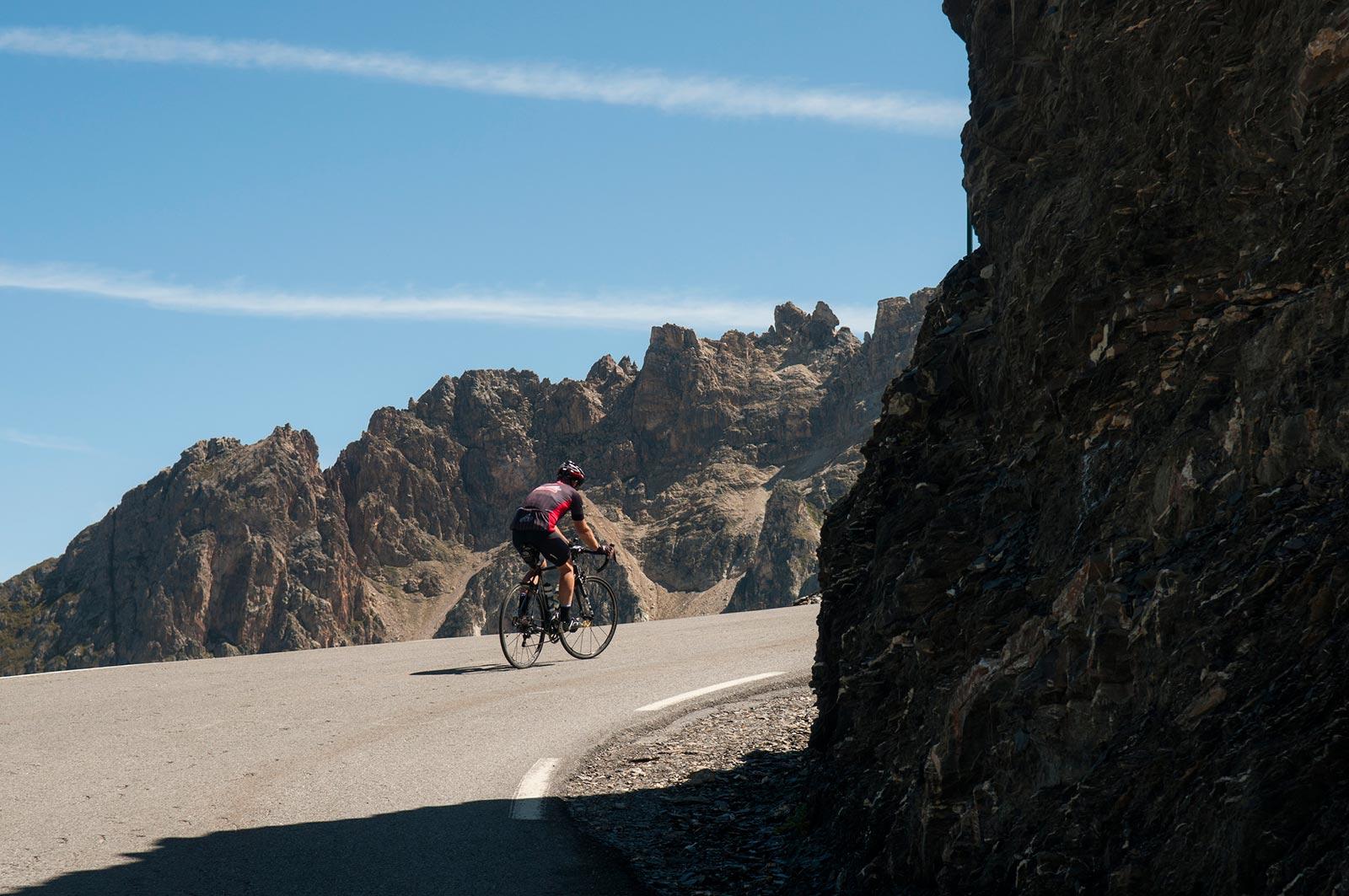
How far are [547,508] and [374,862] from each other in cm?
710

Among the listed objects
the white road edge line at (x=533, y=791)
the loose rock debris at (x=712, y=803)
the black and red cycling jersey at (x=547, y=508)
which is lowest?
the loose rock debris at (x=712, y=803)

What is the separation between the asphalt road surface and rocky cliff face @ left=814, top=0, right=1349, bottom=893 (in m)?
1.95

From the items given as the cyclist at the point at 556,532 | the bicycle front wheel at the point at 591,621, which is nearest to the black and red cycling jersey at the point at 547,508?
the cyclist at the point at 556,532

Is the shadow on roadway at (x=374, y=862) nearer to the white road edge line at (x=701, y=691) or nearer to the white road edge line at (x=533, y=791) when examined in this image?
the white road edge line at (x=533, y=791)

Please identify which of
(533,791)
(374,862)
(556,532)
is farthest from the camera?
(556,532)

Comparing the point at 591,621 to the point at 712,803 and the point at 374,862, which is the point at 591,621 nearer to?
the point at 712,803

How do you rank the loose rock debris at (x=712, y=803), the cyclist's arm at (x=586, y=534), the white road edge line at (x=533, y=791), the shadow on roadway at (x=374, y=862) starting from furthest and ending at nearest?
the cyclist's arm at (x=586, y=534) → the white road edge line at (x=533, y=791) → the loose rock debris at (x=712, y=803) → the shadow on roadway at (x=374, y=862)

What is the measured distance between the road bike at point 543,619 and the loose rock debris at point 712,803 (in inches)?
129

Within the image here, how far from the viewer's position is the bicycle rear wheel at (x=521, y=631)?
41.4ft

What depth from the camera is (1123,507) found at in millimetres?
4285

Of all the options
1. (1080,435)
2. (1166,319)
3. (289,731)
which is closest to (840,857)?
(1080,435)

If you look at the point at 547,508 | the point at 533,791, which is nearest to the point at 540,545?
the point at 547,508

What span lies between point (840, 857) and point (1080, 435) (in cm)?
218

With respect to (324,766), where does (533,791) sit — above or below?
below
